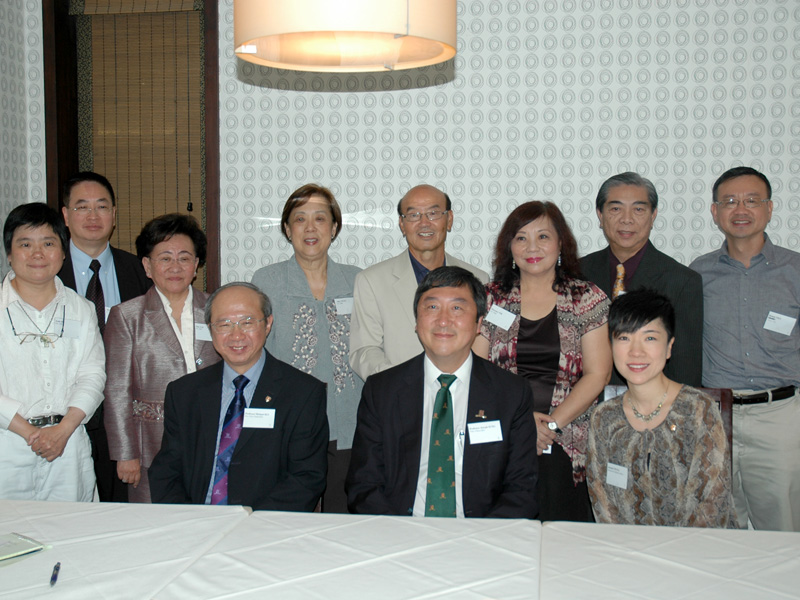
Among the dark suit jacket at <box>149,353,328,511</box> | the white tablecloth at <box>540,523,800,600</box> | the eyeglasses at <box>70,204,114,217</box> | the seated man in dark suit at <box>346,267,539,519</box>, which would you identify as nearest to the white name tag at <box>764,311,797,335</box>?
the seated man in dark suit at <box>346,267,539,519</box>

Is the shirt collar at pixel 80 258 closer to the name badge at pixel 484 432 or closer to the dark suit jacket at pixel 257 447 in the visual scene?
the dark suit jacket at pixel 257 447

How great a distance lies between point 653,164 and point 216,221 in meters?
2.61

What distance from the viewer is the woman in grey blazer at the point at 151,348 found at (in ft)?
10.3

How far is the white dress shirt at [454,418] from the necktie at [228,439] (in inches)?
26.1

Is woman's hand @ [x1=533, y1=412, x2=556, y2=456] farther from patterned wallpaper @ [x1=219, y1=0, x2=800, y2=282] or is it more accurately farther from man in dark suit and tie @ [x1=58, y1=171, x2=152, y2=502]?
man in dark suit and tie @ [x1=58, y1=171, x2=152, y2=502]

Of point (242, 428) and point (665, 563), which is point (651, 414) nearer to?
point (665, 563)

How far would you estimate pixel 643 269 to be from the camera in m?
3.22

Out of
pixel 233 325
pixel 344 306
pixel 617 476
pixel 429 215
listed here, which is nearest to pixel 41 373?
pixel 233 325

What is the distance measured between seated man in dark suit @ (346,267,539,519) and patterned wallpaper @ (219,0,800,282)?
189 centimetres

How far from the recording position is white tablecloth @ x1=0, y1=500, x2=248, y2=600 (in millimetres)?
1607

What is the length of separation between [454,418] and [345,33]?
4.23ft

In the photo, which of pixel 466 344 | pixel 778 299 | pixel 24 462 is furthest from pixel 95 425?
pixel 778 299

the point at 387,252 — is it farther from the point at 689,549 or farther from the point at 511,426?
the point at 689,549

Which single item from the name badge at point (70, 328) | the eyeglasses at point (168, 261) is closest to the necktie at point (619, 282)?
the eyeglasses at point (168, 261)
